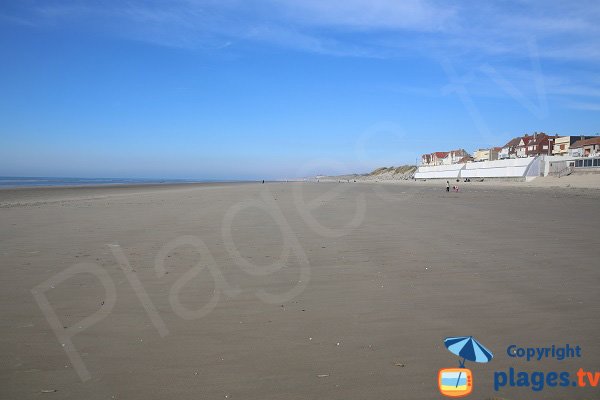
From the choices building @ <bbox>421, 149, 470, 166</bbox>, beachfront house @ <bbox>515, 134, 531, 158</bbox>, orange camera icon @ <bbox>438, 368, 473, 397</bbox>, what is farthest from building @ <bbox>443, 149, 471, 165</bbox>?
orange camera icon @ <bbox>438, 368, 473, 397</bbox>

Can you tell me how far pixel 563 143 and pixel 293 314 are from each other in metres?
80.9

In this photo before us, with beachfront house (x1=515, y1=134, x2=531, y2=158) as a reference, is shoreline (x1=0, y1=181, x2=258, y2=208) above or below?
below

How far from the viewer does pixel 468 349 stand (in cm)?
316

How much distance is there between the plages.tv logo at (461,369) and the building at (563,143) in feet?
247

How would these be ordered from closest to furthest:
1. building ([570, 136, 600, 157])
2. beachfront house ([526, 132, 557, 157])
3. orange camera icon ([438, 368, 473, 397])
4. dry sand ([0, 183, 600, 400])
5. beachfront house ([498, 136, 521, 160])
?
orange camera icon ([438, 368, 473, 397]) → dry sand ([0, 183, 600, 400]) → building ([570, 136, 600, 157]) → beachfront house ([526, 132, 557, 157]) → beachfront house ([498, 136, 521, 160])

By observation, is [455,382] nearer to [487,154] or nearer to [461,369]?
[461,369]

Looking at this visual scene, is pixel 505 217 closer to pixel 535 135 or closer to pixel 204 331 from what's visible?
pixel 204 331

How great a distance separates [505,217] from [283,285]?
31.8ft

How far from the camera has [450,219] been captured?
11.4m

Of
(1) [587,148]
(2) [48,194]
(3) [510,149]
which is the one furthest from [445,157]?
(2) [48,194]

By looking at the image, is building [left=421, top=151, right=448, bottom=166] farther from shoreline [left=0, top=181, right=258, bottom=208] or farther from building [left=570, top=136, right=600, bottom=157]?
shoreline [left=0, top=181, right=258, bottom=208]

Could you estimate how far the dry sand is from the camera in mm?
2705

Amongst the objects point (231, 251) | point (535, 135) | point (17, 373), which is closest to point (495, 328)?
point (17, 373)

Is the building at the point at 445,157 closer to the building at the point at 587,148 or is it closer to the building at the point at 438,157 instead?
the building at the point at 438,157
